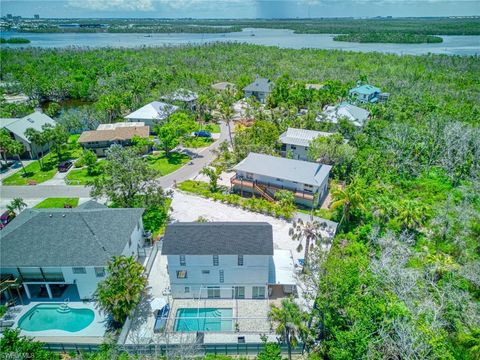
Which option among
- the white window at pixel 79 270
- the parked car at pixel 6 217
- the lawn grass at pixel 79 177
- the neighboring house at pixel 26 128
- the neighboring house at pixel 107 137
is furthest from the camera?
the neighboring house at pixel 107 137

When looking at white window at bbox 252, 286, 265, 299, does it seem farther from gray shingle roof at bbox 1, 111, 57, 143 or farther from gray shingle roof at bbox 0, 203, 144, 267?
gray shingle roof at bbox 1, 111, 57, 143

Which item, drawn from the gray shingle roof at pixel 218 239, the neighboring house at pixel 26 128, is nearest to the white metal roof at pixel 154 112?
the neighboring house at pixel 26 128

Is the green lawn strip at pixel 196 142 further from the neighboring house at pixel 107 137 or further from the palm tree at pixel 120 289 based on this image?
the palm tree at pixel 120 289

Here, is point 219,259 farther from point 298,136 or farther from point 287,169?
point 298,136

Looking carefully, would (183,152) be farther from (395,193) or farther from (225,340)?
(225,340)

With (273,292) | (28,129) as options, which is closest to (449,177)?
(273,292)
